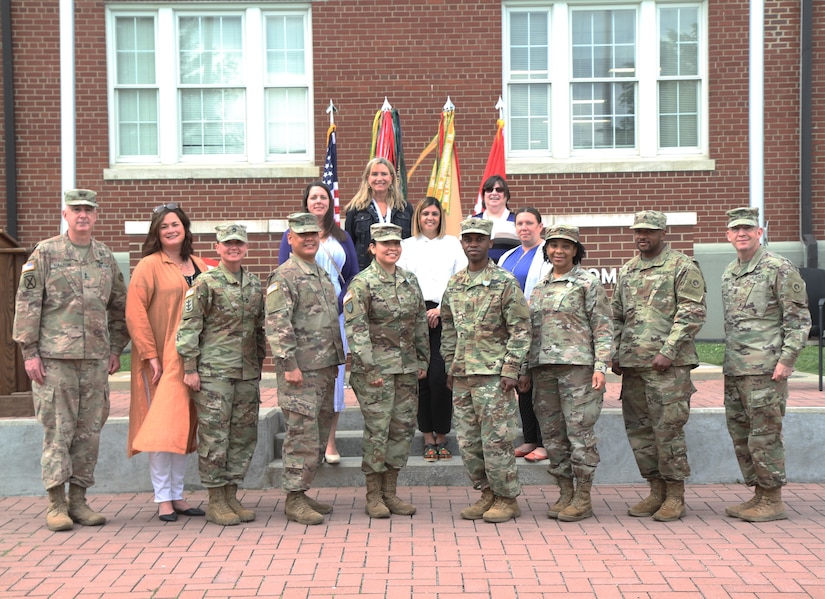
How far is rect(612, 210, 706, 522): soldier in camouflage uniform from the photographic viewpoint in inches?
254

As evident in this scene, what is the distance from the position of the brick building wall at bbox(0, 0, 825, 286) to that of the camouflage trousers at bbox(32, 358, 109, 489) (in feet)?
21.5

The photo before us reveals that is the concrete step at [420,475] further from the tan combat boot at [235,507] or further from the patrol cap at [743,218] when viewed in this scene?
the patrol cap at [743,218]

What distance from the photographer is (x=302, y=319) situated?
660cm

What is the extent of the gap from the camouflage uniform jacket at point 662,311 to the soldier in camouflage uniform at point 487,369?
0.73 m

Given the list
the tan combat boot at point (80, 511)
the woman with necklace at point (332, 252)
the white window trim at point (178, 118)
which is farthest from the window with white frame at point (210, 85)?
the tan combat boot at point (80, 511)

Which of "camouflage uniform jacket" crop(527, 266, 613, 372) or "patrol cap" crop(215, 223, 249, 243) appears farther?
"patrol cap" crop(215, 223, 249, 243)

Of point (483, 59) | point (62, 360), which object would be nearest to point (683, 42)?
point (483, 59)

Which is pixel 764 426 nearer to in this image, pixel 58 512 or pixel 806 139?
pixel 58 512

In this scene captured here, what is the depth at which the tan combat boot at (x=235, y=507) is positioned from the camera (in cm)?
660

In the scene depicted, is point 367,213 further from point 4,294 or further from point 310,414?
point 4,294

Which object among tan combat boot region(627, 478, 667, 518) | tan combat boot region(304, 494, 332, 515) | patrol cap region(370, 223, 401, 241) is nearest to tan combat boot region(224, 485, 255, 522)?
tan combat boot region(304, 494, 332, 515)

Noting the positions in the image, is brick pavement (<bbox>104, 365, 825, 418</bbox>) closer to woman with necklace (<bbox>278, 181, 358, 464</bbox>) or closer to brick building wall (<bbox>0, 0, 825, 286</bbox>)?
woman with necklace (<bbox>278, 181, 358, 464</bbox>)

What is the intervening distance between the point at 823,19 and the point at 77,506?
11.2 meters

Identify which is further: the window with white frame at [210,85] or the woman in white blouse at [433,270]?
the window with white frame at [210,85]
